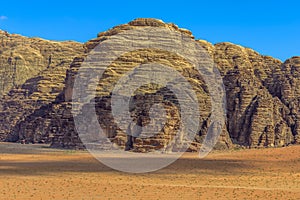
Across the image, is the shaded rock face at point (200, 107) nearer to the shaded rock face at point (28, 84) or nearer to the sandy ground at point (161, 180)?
the shaded rock face at point (28, 84)

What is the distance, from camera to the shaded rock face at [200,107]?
3024 inches

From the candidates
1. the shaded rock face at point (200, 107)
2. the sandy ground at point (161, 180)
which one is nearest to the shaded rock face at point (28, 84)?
the shaded rock face at point (200, 107)

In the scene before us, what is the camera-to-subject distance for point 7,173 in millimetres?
44250

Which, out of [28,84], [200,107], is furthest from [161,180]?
[28,84]

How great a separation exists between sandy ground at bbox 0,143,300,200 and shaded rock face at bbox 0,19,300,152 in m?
20.4

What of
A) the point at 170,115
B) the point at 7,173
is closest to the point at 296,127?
the point at 170,115

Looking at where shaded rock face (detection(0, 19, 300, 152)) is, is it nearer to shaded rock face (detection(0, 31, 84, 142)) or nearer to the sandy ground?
shaded rock face (detection(0, 31, 84, 142))

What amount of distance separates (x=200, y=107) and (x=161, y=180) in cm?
4663

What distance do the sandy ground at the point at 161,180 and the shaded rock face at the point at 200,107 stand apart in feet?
66.8

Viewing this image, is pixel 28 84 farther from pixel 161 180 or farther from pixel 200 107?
pixel 161 180

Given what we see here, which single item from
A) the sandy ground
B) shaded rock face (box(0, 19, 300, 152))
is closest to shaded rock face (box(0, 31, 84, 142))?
shaded rock face (box(0, 19, 300, 152))

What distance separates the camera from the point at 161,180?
40.2m

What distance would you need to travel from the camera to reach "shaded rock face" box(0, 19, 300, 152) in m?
76.8

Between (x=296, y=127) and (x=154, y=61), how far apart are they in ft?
94.1
